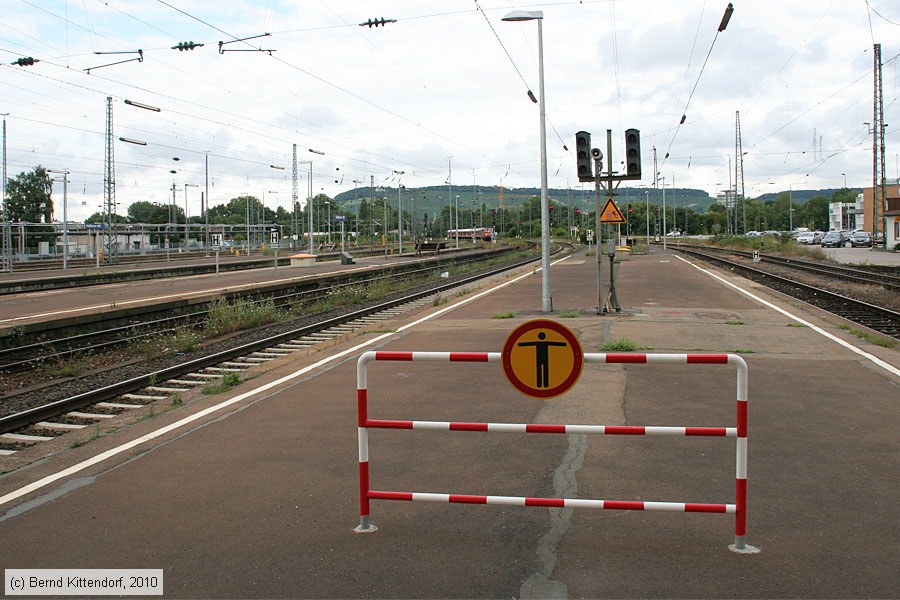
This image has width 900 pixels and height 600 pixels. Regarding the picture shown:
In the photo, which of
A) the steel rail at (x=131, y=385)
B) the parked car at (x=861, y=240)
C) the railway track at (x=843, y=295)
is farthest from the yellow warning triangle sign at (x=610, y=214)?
the parked car at (x=861, y=240)

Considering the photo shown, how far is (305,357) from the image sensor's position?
521 inches

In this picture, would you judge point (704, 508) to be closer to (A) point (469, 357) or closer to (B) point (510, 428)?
(B) point (510, 428)

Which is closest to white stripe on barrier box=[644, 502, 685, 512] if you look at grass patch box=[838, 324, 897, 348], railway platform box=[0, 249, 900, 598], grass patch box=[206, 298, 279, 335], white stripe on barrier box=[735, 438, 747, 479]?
railway platform box=[0, 249, 900, 598]

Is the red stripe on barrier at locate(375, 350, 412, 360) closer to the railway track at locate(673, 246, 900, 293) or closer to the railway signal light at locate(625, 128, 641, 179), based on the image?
the railway signal light at locate(625, 128, 641, 179)

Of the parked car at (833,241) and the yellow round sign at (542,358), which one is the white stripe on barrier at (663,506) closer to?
the yellow round sign at (542,358)

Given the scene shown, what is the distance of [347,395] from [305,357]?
4175 millimetres

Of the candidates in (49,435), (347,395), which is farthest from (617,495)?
(49,435)

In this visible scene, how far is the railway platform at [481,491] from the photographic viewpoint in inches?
167

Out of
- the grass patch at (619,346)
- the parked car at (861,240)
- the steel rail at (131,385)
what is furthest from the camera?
the parked car at (861,240)

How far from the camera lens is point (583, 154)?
685 inches

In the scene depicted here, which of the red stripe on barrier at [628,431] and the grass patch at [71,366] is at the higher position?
the red stripe on barrier at [628,431]

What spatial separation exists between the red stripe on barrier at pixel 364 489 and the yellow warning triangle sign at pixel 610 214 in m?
14.2

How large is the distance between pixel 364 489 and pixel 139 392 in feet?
23.5

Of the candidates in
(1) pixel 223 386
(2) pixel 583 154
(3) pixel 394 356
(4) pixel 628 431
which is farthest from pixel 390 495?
(2) pixel 583 154
